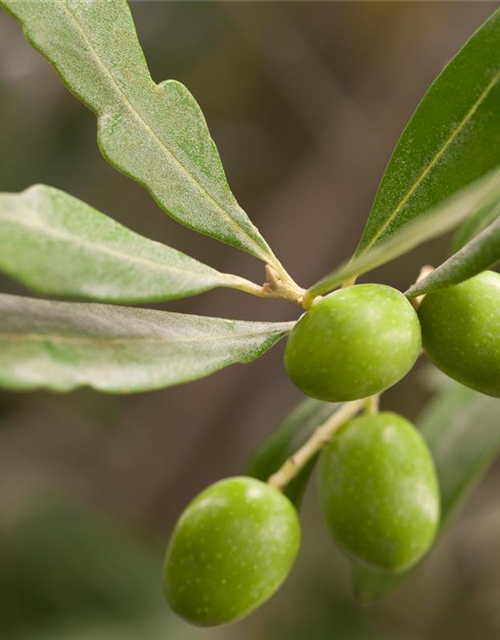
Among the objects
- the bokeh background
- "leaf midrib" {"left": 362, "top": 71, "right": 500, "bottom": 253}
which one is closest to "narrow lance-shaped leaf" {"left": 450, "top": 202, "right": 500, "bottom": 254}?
"leaf midrib" {"left": 362, "top": 71, "right": 500, "bottom": 253}

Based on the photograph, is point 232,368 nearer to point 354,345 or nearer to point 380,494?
point 380,494

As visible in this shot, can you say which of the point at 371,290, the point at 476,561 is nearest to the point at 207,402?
the point at 476,561

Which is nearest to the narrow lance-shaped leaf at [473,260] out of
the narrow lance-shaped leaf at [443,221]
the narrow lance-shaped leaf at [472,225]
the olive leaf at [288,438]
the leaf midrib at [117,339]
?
the narrow lance-shaped leaf at [443,221]

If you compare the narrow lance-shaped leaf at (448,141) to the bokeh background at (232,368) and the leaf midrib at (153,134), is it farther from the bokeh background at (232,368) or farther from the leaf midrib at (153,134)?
the bokeh background at (232,368)

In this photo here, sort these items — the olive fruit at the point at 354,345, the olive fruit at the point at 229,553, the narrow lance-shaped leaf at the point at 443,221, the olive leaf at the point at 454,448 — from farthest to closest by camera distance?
the olive leaf at the point at 454,448 → the olive fruit at the point at 229,553 → the olive fruit at the point at 354,345 → the narrow lance-shaped leaf at the point at 443,221

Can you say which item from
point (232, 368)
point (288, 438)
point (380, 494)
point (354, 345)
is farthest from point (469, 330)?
point (232, 368)

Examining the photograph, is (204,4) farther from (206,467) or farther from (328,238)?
(206,467)

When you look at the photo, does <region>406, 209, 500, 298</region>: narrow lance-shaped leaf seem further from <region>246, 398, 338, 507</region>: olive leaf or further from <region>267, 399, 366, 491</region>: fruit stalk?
<region>246, 398, 338, 507</region>: olive leaf
